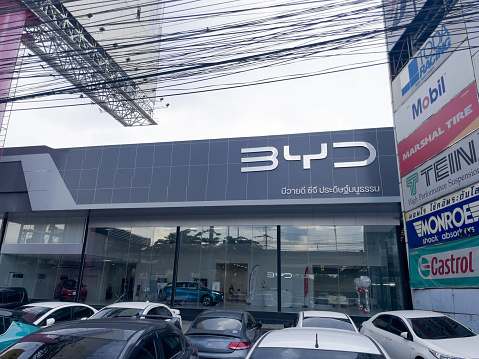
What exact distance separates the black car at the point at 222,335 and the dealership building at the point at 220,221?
9.27 metres

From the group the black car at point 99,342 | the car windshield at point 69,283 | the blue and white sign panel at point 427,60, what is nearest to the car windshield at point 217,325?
the black car at point 99,342

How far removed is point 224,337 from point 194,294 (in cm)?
1307

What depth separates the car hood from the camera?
6.53 m

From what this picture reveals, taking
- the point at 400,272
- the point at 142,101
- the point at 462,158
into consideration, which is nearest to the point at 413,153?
the point at 462,158

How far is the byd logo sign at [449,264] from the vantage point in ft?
36.7

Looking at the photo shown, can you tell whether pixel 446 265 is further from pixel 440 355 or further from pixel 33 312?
pixel 33 312

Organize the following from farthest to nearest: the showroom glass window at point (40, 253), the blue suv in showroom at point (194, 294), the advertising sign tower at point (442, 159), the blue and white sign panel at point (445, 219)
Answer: the showroom glass window at point (40, 253)
the blue suv in showroom at point (194, 294)
the advertising sign tower at point (442, 159)
the blue and white sign panel at point (445, 219)

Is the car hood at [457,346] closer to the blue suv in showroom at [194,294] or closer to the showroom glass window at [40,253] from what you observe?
the blue suv in showroom at [194,294]

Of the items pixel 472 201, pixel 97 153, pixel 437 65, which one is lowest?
pixel 472 201

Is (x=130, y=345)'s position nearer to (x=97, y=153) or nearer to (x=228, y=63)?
(x=228, y=63)

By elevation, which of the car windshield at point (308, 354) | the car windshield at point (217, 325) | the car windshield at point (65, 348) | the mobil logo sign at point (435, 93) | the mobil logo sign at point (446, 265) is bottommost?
the car windshield at point (217, 325)

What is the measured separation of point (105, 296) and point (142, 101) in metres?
15.5

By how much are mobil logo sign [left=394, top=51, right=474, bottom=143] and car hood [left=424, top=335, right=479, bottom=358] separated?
28.1 ft

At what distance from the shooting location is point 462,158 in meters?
12.0
